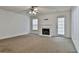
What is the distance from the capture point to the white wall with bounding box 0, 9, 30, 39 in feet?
21.3

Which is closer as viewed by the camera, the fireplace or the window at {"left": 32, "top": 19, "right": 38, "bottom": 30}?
the fireplace

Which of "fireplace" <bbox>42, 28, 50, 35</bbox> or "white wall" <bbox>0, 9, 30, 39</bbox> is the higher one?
"white wall" <bbox>0, 9, 30, 39</bbox>

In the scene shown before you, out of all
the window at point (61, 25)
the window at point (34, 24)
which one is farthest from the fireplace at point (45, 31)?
the window at point (61, 25)

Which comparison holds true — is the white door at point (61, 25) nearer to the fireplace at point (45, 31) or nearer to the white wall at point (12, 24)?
the fireplace at point (45, 31)

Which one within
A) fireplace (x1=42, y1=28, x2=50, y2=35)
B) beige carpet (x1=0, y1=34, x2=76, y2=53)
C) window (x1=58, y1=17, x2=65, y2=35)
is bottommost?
beige carpet (x1=0, y1=34, x2=76, y2=53)

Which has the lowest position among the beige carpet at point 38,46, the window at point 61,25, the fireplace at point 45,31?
the beige carpet at point 38,46

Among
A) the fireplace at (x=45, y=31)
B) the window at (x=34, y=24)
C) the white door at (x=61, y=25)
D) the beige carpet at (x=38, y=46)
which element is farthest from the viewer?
the window at (x=34, y=24)

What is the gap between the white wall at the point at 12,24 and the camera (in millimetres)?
6493

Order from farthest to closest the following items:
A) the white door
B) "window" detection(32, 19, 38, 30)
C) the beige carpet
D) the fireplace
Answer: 1. "window" detection(32, 19, 38, 30)
2. the fireplace
3. the white door
4. the beige carpet

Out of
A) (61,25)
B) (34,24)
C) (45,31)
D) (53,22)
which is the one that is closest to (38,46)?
(61,25)

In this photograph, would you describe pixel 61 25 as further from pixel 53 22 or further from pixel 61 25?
pixel 53 22

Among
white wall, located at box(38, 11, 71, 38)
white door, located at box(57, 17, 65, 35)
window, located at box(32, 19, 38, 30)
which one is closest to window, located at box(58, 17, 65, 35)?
white door, located at box(57, 17, 65, 35)

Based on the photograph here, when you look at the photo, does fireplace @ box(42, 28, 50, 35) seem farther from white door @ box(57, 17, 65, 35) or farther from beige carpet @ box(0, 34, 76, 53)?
beige carpet @ box(0, 34, 76, 53)

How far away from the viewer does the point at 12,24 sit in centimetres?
753
